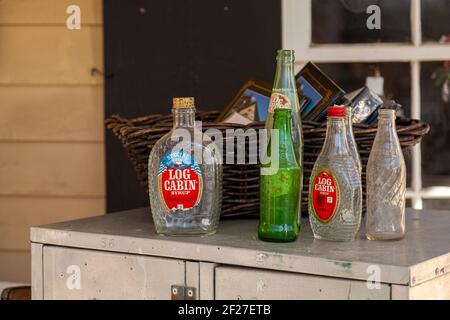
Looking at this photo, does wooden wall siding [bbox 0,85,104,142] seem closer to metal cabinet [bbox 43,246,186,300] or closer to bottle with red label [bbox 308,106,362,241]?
metal cabinet [bbox 43,246,186,300]

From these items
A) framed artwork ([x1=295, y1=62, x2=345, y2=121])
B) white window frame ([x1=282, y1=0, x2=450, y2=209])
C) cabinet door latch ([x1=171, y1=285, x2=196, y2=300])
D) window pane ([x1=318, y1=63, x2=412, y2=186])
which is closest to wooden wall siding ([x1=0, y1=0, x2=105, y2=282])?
white window frame ([x1=282, y1=0, x2=450, y2=209])

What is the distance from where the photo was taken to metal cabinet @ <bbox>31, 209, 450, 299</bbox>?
1337 mm

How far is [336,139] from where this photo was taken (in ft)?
4.99

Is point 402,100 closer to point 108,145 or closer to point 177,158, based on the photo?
point 108,145

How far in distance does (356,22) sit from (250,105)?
42.6 inches

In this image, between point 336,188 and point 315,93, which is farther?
point 315,93

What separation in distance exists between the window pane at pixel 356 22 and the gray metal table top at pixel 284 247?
3.71 ft

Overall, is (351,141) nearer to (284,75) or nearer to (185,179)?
(284,75)

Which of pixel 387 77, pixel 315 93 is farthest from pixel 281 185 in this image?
pixel 387 77

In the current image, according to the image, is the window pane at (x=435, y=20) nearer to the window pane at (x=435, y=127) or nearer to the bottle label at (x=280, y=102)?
the window pane at (x=435, y=127)

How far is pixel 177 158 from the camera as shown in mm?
1548

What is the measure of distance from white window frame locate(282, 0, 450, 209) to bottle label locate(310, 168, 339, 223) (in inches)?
53.1

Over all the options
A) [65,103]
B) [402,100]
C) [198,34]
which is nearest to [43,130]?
[65,103]

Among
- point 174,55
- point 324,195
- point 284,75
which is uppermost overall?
point 174,55
